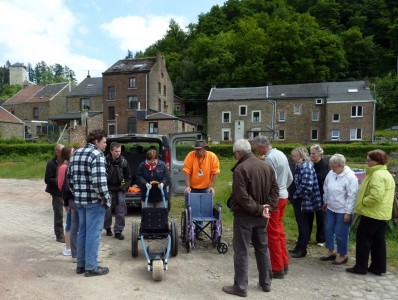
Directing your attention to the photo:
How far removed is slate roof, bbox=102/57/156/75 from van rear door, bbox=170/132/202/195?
123 ft

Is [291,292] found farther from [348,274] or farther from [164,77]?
[164,77]

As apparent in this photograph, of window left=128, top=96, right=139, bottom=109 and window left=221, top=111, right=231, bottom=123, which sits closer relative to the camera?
window left=128, top=96, right=139, bottom=109

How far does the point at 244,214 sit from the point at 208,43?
63.9 m

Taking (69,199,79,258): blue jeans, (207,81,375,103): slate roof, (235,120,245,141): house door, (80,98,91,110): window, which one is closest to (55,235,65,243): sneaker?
(69,199,79,258): blue jeans

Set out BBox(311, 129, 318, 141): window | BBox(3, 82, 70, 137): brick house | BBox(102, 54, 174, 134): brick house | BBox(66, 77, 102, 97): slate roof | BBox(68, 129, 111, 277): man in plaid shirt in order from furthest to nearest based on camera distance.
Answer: BBox(3, 82, 70, 137): brick house, BBox(66, 77, 102, 97): slate roof, BBox(311, 129, 318, 141): window, BBox(102, 54, 174, 134): brick house, BBox(68, 129, 111, 277): man in plaid shirt

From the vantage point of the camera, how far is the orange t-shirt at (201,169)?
6586mm

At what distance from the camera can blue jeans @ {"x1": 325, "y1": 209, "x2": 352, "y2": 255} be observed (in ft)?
18.2

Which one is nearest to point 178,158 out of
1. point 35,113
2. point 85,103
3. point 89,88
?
point 85,103

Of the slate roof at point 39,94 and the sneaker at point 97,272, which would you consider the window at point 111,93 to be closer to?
the slate roof at point 39,94

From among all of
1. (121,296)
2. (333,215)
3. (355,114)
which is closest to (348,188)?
(333,215)

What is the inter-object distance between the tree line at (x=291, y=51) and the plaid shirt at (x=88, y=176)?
192 ft

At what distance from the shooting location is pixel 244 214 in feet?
14.5

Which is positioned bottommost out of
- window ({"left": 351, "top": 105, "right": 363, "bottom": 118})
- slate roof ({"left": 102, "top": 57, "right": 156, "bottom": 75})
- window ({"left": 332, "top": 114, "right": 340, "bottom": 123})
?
window ({"left": 332, "top": 114, "right": 340, "bottom": 123})

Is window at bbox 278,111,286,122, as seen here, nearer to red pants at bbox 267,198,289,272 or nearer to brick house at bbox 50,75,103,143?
brick house at bbox 50,75,103,143
